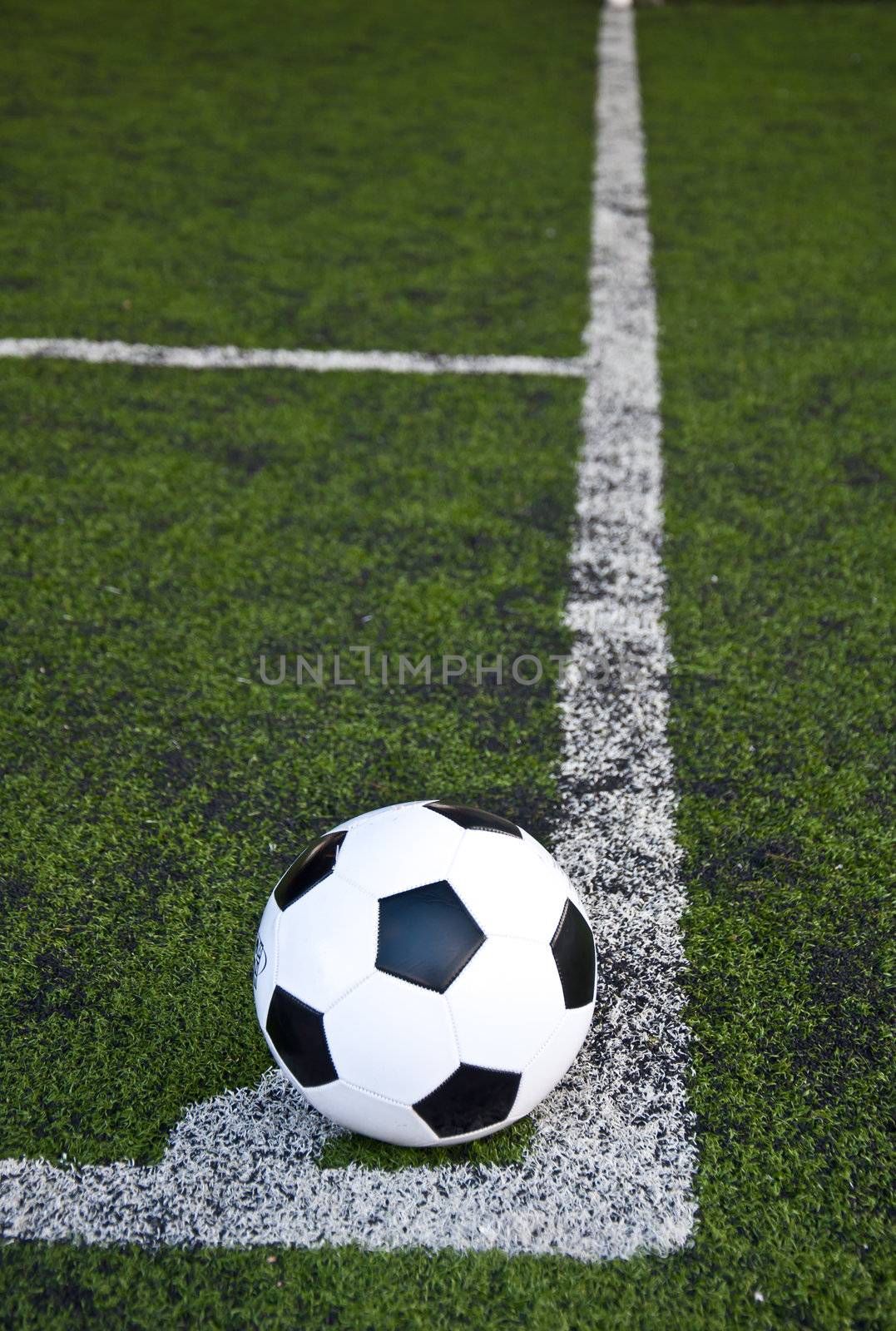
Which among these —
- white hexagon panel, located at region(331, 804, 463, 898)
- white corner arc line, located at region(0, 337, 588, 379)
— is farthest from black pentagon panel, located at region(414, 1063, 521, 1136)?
white corner arc line, located at region(0, 337, 588, 379)

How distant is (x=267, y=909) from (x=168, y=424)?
231 centimetres

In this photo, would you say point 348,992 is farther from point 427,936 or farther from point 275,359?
point 275,359

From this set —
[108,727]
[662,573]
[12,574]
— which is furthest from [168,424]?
[662,573]

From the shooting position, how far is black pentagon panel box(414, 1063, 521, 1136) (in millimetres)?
1642

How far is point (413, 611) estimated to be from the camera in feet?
9.75

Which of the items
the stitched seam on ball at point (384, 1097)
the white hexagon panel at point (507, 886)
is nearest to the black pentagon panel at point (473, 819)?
the white hexagon panel at point (507, 886)

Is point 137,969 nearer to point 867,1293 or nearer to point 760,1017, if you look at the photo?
point 760,1017

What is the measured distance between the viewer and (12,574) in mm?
3057

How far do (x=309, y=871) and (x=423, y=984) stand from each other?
0.31 meters

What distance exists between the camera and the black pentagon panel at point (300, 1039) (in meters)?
Answer: 1.66

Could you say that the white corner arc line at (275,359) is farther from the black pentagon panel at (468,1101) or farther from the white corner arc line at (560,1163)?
the black pentagon panel at (468,1101)

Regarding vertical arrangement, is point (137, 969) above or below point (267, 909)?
below

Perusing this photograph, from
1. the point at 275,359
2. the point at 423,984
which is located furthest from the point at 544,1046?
the point at 275,359

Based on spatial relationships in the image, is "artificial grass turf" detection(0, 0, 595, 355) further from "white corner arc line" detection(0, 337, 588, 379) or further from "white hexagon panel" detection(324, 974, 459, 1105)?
"white hexagon panel" detection(324, 974, 459, 1105)
